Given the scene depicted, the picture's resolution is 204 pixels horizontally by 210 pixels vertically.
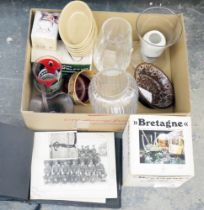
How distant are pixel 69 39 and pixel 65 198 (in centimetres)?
43

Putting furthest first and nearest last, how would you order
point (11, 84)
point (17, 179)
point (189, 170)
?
point (11, 84)
point (17, 179)
point (189, 170)

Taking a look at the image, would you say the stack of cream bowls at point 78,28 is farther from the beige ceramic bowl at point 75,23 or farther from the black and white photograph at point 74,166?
the black and white photograph at point 74,166

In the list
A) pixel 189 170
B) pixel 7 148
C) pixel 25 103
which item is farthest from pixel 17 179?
pixel 189 170

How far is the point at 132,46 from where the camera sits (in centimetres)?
110

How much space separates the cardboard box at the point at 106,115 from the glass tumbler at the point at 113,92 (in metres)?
0.04

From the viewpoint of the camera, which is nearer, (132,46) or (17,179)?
(17,179)

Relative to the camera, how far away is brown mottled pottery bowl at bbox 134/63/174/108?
103 centimetres

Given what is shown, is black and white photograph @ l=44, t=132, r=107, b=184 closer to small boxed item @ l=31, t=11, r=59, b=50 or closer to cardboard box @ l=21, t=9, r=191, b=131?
cardboard box @ l=21, t=9, r=191, b=131

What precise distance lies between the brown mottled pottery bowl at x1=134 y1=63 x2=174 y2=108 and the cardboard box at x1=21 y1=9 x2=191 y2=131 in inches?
0.8

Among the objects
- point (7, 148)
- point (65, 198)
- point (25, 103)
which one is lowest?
point (65, 198)

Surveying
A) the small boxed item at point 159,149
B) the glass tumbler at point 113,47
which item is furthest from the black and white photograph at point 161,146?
the glass tumbler at point 113,47

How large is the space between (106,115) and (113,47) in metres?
0.26

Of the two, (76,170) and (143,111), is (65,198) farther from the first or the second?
(143,111)

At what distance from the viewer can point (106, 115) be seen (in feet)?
2.89
